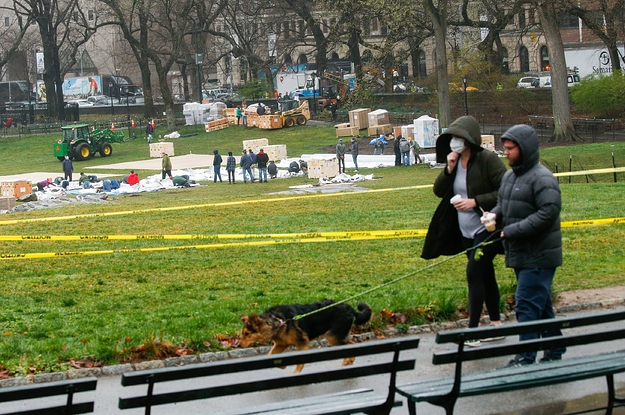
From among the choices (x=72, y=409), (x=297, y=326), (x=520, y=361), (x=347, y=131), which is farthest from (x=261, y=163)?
(x=72, y=409)

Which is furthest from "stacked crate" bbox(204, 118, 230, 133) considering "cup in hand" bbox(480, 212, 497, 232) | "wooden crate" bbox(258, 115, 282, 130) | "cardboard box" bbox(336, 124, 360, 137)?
"cup in hand" bbox(480, 212, 497, 232)

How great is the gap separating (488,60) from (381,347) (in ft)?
189

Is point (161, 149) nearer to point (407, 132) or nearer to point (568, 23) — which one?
point (407, 132)

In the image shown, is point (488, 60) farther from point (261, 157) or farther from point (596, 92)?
point (261, 157)

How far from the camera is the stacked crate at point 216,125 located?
59969 mm

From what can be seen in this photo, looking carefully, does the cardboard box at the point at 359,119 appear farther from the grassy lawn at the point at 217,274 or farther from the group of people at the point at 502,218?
the group of people at the point at 502,218

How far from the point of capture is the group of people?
6.19 m

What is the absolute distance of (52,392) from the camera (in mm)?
4387

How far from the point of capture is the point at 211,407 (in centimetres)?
616

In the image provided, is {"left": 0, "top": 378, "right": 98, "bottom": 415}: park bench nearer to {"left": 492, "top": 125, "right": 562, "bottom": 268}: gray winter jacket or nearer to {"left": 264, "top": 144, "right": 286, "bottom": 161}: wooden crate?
{"left": 492, "top": 125, "right": 562, "bottom": 268}: gray winter jacket

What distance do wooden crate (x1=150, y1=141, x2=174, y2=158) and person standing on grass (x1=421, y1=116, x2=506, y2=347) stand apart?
42067 mm

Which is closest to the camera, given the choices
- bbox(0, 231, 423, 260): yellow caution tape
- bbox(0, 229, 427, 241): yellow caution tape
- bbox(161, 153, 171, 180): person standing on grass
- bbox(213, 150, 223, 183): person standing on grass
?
bbox(0, 231, 423, 260): yellow caution tape

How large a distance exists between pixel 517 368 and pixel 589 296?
3.38 meters

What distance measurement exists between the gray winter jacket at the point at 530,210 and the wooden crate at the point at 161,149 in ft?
141
